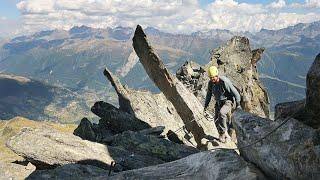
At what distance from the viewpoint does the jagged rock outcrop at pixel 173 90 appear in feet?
97.7

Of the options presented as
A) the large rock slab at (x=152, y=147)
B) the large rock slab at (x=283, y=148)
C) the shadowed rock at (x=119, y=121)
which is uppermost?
the large rock slab at (x=283, y=148)

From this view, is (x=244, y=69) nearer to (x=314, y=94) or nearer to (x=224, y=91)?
(x=224, y=91)

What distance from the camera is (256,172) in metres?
12.4

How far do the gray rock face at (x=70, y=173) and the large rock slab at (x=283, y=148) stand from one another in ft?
23.5

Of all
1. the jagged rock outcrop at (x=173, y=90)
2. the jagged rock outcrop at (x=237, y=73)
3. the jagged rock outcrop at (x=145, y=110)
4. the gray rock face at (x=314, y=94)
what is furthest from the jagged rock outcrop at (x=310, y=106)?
the jagged rock outcrop at (x=237, y=73)

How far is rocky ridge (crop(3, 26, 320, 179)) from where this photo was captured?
11875 mm

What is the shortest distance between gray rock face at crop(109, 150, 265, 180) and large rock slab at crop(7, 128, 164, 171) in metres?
4.58

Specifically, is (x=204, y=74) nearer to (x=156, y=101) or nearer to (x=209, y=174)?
(x=156, y=101)

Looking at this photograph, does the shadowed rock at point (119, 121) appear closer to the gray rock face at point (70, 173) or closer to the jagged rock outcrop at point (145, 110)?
the jagged rock outcrop at point (145, 110)

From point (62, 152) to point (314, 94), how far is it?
43.0 feet

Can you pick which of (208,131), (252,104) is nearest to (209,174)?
(208,131)

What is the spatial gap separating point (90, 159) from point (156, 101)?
2223cm

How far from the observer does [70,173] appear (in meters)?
18.4

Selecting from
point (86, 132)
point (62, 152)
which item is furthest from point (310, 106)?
point (86, 132)
